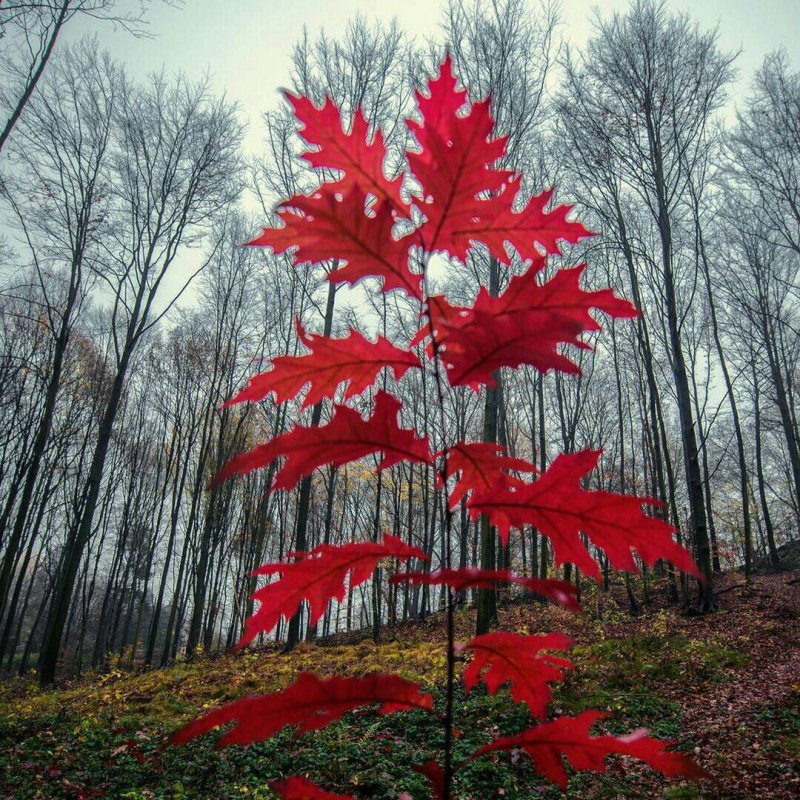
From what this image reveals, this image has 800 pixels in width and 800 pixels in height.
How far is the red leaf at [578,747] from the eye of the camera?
0.65m

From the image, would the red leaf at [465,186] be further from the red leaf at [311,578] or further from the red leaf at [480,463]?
the red leaf at [311,578]

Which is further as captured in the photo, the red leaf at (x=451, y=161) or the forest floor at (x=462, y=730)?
the forest floor at (x=462, y=730)

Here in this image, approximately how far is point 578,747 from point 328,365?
72 cm

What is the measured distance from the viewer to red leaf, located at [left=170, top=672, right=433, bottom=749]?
635 millimetres

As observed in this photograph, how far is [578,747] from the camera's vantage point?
73 cm

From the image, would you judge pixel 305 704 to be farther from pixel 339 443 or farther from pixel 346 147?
pixel 346 147

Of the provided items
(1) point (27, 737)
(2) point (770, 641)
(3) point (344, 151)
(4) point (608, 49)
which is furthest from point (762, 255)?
(1) point (27, 737)

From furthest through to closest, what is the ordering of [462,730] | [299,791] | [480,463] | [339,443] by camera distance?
1. [462,730]
2. [480,463]
3. [339,443]
4. [299,791]

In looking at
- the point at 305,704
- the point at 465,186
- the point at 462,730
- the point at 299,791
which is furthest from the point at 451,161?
the point at 462,730

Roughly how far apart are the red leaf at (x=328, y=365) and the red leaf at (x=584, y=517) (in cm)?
29

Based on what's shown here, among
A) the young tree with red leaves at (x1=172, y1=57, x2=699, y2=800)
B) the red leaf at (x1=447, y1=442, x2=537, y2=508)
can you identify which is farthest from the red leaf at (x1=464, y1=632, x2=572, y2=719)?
the red leaf at (x1=447, y1=442, x2=537, y2=508)

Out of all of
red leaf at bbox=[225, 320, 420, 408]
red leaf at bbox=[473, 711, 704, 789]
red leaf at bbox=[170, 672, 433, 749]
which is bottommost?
red leaf at bbox=[473, 711, 704, 789]

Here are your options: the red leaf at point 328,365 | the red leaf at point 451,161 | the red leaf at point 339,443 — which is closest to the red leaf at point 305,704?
the red leaf at point 339,443

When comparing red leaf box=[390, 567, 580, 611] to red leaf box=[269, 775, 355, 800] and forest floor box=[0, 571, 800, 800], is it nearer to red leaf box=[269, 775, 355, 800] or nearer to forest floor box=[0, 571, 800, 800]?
red leaf box=[269, 775, 355, 800]
